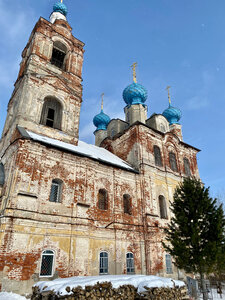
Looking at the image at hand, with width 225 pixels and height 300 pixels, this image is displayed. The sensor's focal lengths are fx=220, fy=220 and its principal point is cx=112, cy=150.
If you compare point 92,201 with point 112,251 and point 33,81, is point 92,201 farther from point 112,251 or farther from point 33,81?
point 33,81

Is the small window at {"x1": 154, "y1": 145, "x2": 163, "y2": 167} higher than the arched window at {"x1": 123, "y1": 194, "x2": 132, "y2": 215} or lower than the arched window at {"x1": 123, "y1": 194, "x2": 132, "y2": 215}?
higher

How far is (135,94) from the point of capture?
2273 cm

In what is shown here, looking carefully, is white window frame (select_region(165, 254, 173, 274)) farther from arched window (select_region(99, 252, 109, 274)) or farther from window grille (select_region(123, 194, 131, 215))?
arched window (select_region(99, 252, 109, 274))

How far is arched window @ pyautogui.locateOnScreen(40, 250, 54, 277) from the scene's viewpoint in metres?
9.73

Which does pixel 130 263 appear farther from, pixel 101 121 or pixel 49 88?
pixel 101 121

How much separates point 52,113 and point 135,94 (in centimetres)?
1007

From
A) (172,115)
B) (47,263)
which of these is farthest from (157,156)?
(47,263)

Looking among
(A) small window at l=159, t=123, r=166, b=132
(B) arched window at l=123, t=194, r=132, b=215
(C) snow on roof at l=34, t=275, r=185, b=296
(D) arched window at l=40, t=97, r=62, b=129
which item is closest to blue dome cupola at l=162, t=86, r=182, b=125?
(A) small window at l=159, t=123, r=166, b=132

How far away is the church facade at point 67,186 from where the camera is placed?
988 centimetres

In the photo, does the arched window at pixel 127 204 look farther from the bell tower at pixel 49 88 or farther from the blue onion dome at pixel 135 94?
the blue onion dome at pixel 135 94

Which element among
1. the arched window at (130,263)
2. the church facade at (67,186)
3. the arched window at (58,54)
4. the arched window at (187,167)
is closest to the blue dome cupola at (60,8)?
the church facade at (67,186)

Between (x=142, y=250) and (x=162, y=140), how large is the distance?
9.52 meters

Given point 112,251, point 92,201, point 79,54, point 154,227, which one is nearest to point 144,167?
point 154,227

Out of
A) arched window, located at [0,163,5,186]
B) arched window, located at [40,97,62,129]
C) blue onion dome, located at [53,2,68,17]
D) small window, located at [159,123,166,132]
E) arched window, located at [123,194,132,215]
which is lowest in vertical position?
arched window, located at [123,194,132,215]
